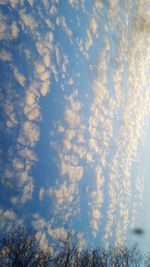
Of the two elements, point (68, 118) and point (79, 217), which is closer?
point (68, 118)

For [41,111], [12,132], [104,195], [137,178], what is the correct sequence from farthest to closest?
[137,178], [104,195], [41,111], [12,132]

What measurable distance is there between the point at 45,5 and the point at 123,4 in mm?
3284

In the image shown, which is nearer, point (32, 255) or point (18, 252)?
point (18, 252)

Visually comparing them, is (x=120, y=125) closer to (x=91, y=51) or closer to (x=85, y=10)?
(x=91, y=51)

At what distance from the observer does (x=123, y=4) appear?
718cm

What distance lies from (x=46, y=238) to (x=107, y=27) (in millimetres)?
4568

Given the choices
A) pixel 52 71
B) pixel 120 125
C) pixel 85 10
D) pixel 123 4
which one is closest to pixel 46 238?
pixel 52 71

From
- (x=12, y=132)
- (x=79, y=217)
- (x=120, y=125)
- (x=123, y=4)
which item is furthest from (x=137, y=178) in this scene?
(x=12, y=132)

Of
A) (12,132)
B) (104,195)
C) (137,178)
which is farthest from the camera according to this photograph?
(137,178)

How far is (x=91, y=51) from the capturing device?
5871mm

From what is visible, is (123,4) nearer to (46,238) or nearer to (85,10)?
(85,10)

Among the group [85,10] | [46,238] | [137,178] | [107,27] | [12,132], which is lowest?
[46,238]

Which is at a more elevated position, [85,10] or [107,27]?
[107,27]

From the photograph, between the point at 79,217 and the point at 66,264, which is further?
the point at 79,217
